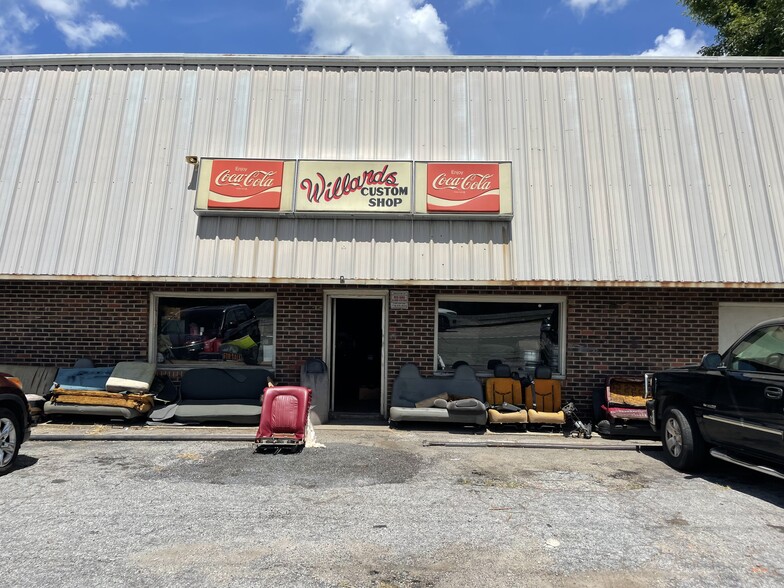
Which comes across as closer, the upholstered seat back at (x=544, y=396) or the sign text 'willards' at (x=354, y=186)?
the upholstered seat back at (x=544, y=396)

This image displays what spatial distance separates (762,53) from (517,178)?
10142 millimetres

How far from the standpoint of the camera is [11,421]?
6695 millimetres

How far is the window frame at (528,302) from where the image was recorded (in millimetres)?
10102

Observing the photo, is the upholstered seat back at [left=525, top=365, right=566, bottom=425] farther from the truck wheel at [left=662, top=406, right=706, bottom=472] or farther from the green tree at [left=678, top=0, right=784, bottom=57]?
the green tree at [left=678, top=0, right=784, bottom=57]

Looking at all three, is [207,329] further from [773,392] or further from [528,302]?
[773,392]

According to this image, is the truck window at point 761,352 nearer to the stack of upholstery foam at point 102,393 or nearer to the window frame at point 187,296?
the window frame at point 187,296

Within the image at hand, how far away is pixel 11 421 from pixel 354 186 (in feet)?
19.4

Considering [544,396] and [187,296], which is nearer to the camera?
[544,396]

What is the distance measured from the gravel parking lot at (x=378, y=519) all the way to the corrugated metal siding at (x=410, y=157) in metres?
3.09

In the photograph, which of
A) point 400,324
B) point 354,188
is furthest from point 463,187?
point 400,324

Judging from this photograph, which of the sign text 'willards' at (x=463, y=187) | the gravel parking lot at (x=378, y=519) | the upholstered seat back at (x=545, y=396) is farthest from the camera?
the sign text 'willards' at (x=463, y=187)

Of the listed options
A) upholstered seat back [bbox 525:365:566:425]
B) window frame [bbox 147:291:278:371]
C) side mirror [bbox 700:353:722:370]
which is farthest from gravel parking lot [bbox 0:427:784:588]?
window frame [bbox 147:291:278:371]

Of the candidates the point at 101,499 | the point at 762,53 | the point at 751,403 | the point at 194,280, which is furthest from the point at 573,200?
the point at 762,53

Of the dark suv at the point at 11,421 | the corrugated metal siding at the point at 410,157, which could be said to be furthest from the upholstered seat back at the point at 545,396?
the dark suv at the point at 11,421
